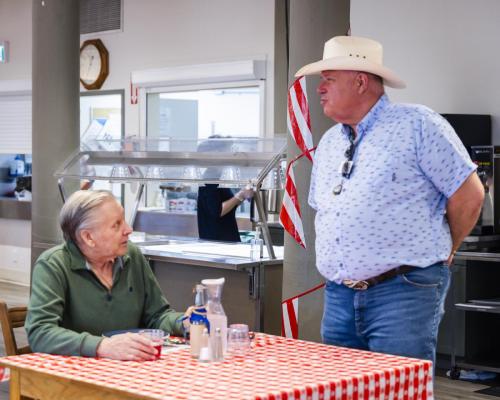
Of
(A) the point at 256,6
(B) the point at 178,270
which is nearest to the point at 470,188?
(B) the point at 178,270

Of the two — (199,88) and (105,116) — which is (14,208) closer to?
(105,116)

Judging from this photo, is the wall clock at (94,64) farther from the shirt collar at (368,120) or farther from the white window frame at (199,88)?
the shirt collar at (368,120)

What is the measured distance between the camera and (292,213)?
16.6ft

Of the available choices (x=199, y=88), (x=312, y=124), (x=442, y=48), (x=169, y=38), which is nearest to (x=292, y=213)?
(x=312, y=124)

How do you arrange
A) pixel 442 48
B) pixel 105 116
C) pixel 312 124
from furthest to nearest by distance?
pixel 105 116 < pixel 442 48 < pixel 312 124

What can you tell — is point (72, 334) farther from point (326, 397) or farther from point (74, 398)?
point (326, 397)

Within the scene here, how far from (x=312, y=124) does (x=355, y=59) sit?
5.27 ft

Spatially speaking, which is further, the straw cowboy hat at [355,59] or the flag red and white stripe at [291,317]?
the flag red and white stripe at [291,317]

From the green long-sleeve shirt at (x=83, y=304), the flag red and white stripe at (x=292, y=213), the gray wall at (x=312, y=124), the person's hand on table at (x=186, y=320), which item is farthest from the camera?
the flag red and white stripe at (x=292, y=213)

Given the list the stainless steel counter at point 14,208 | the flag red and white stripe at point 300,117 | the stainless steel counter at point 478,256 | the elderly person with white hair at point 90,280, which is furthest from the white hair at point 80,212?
the stainless steel counter at point 14,208

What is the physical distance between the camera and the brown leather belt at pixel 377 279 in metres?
3.09

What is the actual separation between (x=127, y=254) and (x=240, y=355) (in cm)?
67

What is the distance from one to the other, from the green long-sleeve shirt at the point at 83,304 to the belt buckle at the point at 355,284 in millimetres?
608

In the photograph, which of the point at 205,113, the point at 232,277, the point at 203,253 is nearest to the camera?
the point at 232,277
